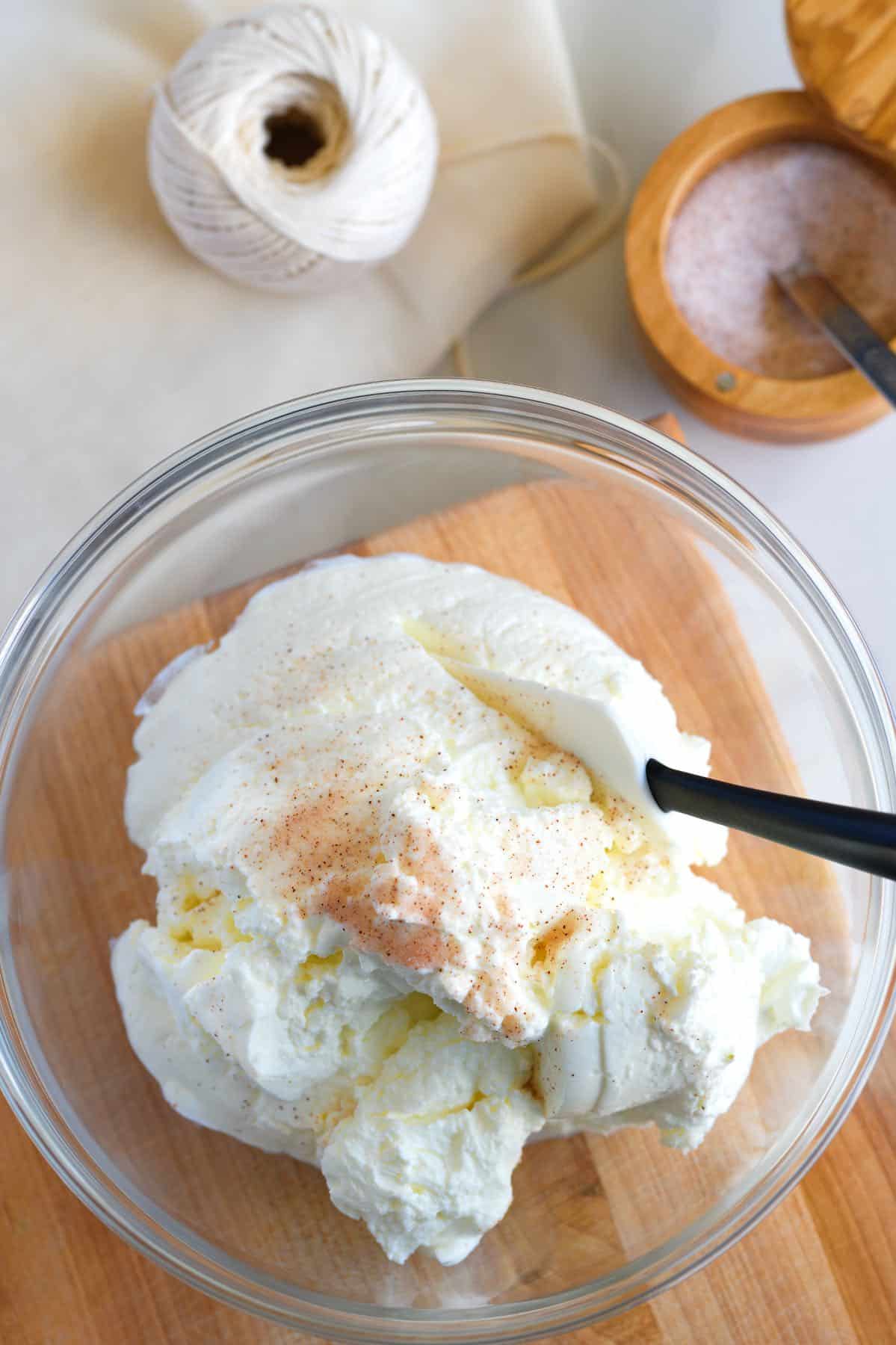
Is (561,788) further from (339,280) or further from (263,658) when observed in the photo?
(339,280)

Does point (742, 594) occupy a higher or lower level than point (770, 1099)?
higher

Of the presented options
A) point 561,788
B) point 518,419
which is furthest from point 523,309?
point 561,788

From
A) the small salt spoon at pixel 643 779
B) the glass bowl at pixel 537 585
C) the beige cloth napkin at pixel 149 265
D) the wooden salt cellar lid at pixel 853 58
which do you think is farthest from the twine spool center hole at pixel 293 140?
the small salt spoon at pixel 643 779

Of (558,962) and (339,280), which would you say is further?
(339,280)

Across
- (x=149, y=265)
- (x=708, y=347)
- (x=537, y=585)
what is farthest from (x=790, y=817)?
(x=149, y=265)

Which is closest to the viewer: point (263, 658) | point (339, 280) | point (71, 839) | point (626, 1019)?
point (626, 1019)

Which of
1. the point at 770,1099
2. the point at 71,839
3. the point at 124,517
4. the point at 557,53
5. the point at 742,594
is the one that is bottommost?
the point at 770,1099

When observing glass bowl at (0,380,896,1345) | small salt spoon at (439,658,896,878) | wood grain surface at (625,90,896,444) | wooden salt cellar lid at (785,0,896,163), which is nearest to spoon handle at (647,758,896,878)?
small salt spoon at (439,658,896,878)
